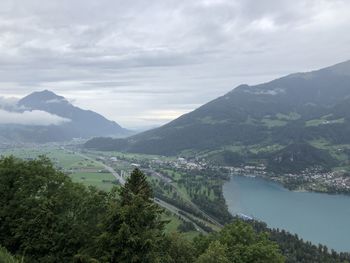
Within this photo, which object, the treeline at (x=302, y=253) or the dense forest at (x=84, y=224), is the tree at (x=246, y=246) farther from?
the treeline at (x=302, y=253)

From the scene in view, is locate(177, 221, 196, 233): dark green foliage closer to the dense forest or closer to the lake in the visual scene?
the lake

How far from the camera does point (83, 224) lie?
58.4ft

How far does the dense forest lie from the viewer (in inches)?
592

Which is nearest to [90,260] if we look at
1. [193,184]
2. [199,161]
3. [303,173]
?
[193,184]

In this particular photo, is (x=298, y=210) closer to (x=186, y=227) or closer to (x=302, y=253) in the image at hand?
(x=186, y=227)

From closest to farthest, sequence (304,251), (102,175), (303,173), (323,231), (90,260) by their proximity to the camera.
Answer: (90,260), (304,251), (323,231), (102,175), (303,173)

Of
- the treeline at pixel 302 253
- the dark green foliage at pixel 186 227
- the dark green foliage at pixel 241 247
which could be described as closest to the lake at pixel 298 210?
the treeline at pixel 302 253

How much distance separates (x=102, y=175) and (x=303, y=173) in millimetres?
72556

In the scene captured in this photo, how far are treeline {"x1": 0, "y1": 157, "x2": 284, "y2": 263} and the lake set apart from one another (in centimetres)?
5522

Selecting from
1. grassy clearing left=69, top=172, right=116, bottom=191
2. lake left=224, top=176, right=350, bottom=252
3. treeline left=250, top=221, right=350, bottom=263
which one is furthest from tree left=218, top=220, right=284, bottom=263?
grassy clearing left=69, top=172, right=116, bottom=191

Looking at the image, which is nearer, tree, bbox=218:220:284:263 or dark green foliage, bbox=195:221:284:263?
dark green foliage, bbox=195:221:284:263

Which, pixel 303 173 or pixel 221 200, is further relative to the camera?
pixel 303 173

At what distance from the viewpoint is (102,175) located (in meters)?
133

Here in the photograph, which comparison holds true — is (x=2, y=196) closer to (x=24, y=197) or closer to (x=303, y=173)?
(x=24, y=197)
